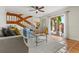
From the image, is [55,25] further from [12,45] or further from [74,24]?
[12,45]

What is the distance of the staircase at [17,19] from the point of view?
285 cm

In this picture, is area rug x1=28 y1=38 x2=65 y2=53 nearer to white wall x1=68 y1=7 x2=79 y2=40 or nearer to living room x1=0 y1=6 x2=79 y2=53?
living room x1=0 y1=6 x2=79 y2=53

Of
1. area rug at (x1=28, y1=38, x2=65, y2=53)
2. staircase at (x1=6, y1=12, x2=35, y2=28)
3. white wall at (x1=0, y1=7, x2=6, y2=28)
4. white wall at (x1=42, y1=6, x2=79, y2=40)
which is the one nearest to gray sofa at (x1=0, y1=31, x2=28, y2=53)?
area rug at (x1=28, y1=38, x2=65, y2=53)

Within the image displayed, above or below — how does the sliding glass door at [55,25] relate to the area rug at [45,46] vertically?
above

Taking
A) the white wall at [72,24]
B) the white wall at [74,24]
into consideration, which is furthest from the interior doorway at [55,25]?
the white wall at [74,24]

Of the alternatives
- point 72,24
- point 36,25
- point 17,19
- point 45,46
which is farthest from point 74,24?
point 17,19

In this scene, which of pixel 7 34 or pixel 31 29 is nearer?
pixel 7 34

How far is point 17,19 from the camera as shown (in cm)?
290

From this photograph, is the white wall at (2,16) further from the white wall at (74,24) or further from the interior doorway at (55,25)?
the white wall at (74,24)

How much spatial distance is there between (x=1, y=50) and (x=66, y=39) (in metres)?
2.45
